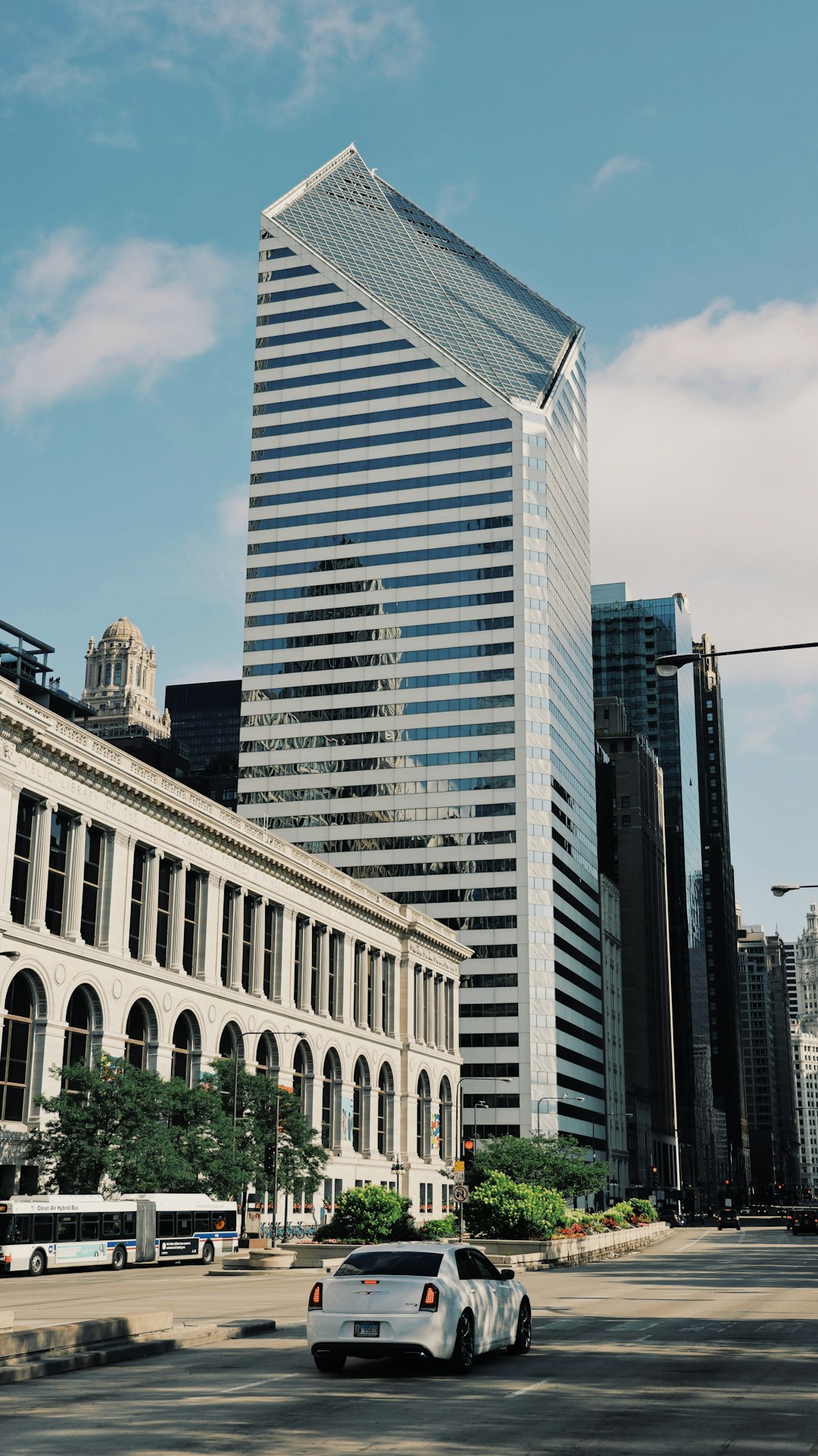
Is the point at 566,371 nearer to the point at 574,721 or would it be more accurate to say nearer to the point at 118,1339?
the point at 574,721

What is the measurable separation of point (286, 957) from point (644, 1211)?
87.3 ft

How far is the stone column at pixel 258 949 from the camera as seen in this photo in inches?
3425

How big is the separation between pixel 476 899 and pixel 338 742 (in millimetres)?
22030

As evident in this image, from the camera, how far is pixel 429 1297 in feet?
61.1

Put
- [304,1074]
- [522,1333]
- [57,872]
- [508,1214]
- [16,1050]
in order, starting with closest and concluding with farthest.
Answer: [522,1333] < [508,1214] < [16,1050] < [57,872] < [304,1074]

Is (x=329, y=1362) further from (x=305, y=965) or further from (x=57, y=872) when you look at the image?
(x=305, y=965)

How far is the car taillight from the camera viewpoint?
18.6 m

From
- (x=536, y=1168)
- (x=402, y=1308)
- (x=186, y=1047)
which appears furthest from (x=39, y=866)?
(x=402, y=1308)

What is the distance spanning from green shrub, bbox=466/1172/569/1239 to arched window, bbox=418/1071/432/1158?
5967 centimetres

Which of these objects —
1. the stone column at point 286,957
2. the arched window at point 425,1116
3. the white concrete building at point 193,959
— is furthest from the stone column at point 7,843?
the arched window at point 425,1116

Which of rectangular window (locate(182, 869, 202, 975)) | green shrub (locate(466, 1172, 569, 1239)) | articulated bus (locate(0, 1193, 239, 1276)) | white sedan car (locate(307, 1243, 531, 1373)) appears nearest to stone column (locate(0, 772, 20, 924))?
articulated bus (locate(0, 1193, 239, 1276))

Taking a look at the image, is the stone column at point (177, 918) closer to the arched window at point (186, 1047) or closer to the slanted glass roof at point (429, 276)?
the arched window at point (186, 1047)

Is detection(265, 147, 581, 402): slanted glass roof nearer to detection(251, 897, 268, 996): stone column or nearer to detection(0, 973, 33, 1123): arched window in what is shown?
detection(251, 897, 268, 996): stone column

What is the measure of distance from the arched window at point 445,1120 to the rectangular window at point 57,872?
62840 mm
